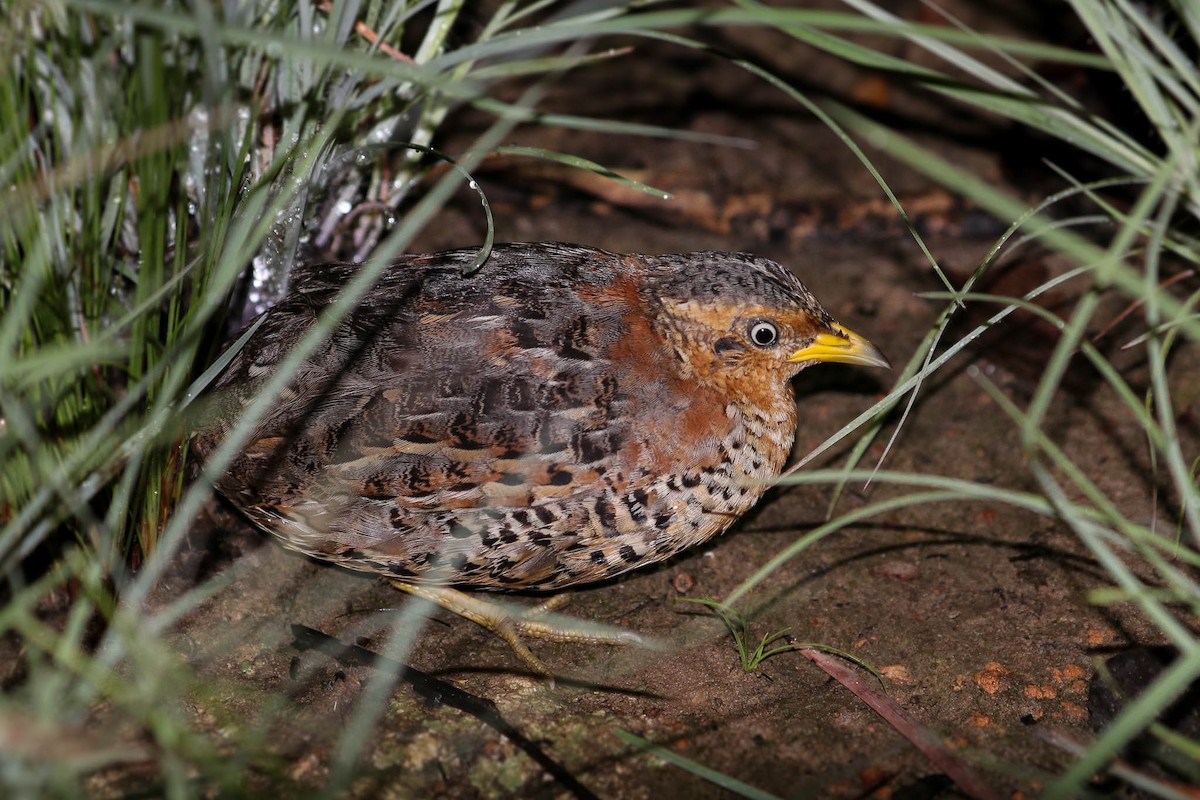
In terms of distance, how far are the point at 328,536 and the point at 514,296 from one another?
88cm

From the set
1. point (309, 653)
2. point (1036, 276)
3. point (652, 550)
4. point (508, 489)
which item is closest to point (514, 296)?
point (508, 489)

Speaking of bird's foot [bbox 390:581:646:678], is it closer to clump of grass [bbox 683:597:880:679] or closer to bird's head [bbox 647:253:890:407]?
clump of grass [bbox 683:597:880:679]

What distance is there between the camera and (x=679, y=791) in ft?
9.22

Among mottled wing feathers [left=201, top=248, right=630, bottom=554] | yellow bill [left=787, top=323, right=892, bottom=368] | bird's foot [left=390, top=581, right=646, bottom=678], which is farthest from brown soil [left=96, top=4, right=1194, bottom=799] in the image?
yellow bill [left=787, top=323, right=892, bottom=368]

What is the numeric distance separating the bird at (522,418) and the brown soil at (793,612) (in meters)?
0.23

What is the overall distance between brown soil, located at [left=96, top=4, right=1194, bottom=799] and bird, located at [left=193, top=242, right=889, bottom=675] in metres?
0.23

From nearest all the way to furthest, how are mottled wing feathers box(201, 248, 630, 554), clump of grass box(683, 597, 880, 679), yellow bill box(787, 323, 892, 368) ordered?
mottled wing feathers box(201, 248, 630, 554), clump of grass box(683, 597, 880, 679), yellow bill box(787, 323, 892, 368)

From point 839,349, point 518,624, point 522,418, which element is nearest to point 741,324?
point 839,349

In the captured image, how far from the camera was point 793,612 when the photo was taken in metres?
3.49

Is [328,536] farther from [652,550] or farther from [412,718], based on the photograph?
[652,550]

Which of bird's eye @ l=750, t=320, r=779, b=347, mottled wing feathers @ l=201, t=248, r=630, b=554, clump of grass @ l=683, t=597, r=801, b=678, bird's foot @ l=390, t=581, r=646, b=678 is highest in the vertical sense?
bird's eye @ l=750, t=320, r=779, b=347

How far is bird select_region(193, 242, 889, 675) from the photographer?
3088mm

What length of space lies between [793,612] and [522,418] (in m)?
Result: 1.10

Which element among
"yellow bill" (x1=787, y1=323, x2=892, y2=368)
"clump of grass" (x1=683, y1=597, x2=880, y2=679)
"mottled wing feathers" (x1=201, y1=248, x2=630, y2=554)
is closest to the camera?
"mottled wing feathers" (x1=201, y1=248, x2=630, y2=554)
